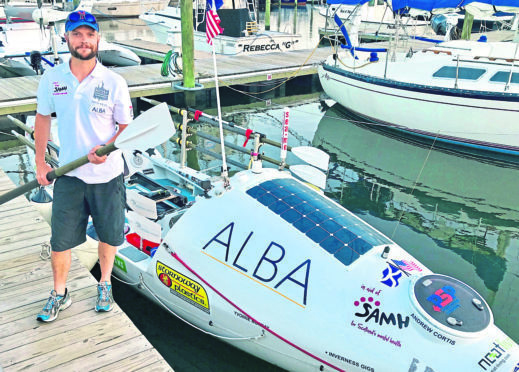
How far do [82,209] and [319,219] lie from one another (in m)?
2.36

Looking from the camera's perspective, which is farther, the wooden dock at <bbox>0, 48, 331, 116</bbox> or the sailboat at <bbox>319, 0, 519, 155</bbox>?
the wooden dock at <bbox>0, 48, 331, 116</bbox>

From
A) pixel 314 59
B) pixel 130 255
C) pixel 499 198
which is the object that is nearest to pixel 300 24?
pixel 314 59

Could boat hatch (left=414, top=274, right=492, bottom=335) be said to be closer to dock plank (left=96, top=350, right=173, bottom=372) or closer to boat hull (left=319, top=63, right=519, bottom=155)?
dock plank (left=96, top=350, right=173, bottom=372)

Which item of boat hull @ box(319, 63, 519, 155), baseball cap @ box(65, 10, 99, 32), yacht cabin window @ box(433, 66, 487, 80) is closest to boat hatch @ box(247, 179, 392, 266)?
baseball cap @ box(65, 10, 99, 32)

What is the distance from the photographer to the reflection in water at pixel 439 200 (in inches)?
311

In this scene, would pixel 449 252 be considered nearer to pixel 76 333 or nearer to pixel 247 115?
pixel 76 333

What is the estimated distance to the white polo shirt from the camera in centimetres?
346

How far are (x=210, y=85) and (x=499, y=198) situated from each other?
10.1 metres

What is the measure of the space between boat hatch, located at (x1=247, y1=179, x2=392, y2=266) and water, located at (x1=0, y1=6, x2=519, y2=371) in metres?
1.90

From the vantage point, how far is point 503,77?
1249cm

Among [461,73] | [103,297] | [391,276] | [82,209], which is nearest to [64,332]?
[103,297]

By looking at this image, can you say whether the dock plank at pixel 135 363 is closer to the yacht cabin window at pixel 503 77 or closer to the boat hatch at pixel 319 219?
the boat hatch at pixel 319 219

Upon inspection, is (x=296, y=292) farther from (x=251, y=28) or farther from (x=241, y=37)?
(x=251, y=28)

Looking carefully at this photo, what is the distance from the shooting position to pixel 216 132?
567 inches
